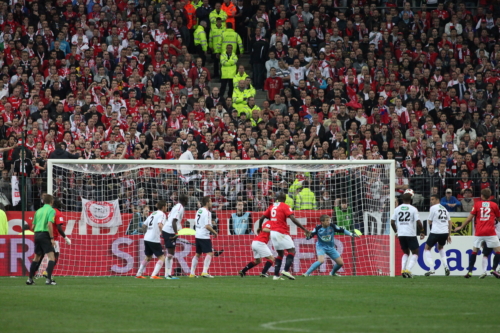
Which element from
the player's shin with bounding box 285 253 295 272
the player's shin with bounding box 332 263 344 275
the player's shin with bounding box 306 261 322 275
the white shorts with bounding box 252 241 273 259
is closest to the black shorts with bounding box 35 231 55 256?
the white shorts with bounding box 252 241 273 259

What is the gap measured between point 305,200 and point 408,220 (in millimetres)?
2968

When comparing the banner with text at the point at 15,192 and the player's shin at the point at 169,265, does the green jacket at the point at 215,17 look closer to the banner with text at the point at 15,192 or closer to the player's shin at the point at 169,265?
the banner with text at the point at 15,192

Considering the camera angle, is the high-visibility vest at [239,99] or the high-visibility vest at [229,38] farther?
the high-visibility vest at [229,38]

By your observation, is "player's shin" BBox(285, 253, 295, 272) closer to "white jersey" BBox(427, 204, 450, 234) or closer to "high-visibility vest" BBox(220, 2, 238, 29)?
"white jersey" BBox(427, 204, 450, 234)

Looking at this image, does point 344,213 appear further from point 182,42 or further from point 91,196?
point 182,42

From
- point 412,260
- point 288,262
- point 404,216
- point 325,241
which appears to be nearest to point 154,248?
point 288,262

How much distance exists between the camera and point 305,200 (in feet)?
70.3

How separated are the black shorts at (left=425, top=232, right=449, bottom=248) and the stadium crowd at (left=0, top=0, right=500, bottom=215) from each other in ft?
6.99

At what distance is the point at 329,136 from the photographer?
24500mm

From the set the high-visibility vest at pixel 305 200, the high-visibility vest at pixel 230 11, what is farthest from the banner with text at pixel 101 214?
the high-visibility vest at pixel 230 11

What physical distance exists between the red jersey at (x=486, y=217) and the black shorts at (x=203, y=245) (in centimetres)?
622

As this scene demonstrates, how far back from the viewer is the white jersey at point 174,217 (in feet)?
62.7

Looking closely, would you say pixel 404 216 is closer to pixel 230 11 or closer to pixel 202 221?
pixel 202 221

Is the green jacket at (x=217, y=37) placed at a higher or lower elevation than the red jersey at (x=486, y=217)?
higher
